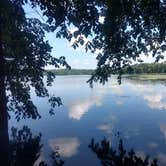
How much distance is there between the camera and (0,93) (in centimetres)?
703

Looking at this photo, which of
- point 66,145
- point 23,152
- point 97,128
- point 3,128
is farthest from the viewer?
point 97,128

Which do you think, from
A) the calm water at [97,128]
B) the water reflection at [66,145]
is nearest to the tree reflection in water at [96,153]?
the calm water at [97,128]

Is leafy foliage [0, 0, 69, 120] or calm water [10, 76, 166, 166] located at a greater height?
leafy foliage [0, 0, 69, 120]

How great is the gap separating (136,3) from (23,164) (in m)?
4.92

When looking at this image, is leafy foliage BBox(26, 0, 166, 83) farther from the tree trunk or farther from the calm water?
the calm water

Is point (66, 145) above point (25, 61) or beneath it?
beneath

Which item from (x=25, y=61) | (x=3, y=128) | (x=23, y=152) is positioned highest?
(x=25, y=61)

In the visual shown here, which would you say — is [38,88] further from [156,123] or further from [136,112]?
[136,112]

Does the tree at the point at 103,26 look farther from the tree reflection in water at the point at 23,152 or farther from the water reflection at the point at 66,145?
the water reflection at the point at 66,145

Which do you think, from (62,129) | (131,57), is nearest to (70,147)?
(62,129)

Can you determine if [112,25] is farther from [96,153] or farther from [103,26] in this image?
[96,153]

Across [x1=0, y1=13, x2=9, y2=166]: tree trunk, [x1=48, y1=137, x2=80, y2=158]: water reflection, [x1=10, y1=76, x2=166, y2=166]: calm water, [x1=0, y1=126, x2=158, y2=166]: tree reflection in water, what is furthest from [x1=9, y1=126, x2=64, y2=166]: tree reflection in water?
[x1=48, y1=137, x2=80, y2=158]: water reflection

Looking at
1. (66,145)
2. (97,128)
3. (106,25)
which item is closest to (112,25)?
(106,25)

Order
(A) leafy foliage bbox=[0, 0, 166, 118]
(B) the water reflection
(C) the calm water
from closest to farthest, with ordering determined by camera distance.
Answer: (A) leafy foliage bbox=[0, 0, 166, 118] → (B) the water reflection → (C) the calm water
